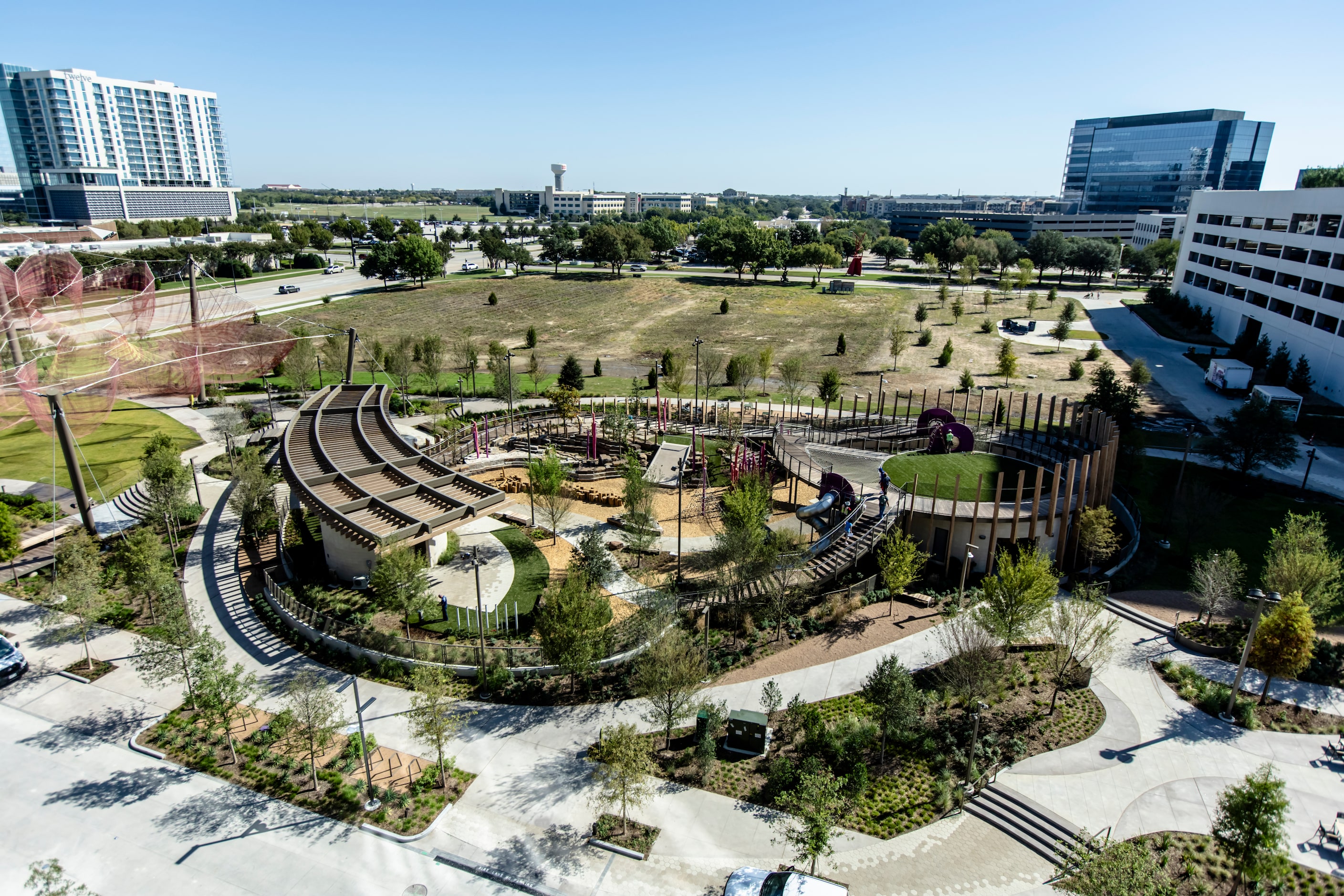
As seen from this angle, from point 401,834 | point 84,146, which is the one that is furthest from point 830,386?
point 84,146

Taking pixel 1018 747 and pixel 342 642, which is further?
pixel 342 642

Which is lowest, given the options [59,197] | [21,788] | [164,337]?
[21,788]

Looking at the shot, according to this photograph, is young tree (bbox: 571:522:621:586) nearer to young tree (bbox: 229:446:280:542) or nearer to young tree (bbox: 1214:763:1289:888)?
young tree (bbox: 229:446:280:542)

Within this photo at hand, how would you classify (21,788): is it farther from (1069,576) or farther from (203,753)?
(1069,576)

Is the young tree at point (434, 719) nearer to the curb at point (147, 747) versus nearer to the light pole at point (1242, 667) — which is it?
the curb at point (147, 747)

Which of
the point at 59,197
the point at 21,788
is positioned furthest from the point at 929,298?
the point at 59,197

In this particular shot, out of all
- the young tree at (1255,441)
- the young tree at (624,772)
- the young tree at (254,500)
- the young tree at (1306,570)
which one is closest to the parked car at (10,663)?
the young tree at (254,500)

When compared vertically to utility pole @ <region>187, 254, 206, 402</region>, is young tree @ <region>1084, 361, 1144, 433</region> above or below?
below

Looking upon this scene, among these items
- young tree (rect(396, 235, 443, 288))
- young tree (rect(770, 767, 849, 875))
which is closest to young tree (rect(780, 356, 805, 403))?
young tree (rect(770, 767, 849, 875))
